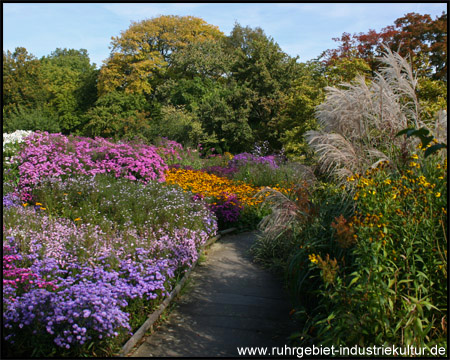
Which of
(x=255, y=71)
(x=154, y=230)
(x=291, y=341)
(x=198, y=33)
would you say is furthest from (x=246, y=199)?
(x=198, y=33)

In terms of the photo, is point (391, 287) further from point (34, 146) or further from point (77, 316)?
point (34, 146)

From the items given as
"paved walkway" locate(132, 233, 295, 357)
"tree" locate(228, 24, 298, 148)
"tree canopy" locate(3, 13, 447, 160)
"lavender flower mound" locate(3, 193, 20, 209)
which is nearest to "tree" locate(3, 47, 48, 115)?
"tree canopy" locate(3, 13, 447, 160)

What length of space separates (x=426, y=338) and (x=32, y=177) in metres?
7.72

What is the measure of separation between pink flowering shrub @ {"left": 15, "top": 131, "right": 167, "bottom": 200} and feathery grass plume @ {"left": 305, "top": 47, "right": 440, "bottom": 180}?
Result: 19.1 feet

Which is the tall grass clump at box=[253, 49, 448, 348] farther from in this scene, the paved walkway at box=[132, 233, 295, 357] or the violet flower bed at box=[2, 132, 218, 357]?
the violet flower bed at box=[2, 132, 218, 357]

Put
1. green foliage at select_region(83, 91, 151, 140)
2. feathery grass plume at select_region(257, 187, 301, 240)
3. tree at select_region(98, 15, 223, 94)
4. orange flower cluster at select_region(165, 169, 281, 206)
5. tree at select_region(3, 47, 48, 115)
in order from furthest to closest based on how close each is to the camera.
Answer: tree at select_region(3, 47, 48, 115) → tree at select_region(98, 15, 223, 94) → green foliage at select_region(83, 91, 151, 140) → orange flower cluster at select_region(165, 169, 281, 206) → feathery grass plume at select_region(257, 187, 301, 240)

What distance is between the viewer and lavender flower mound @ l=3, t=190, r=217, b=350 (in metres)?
3.42

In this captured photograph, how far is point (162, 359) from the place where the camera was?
3611 millimetres

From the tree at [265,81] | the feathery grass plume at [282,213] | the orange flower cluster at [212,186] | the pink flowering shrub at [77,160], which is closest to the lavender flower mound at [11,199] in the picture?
the pink flowering shrub at [77,160]

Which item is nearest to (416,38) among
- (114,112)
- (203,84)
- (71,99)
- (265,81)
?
(265,81)

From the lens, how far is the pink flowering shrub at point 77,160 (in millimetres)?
8484

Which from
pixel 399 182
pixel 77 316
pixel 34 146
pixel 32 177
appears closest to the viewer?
pixel 77 316

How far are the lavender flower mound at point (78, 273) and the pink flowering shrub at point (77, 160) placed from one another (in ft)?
6.76

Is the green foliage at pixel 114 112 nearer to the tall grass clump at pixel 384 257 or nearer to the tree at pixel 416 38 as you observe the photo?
the tree at pixel 416 38
